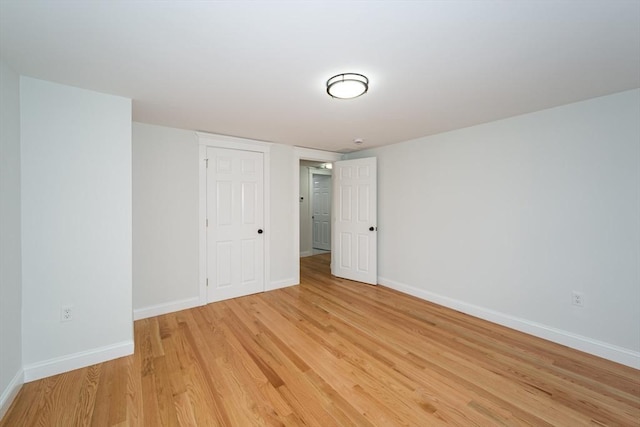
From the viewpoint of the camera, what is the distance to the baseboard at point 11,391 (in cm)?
164

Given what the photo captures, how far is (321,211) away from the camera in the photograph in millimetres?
6938

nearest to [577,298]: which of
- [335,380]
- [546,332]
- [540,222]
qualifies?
[546,332]

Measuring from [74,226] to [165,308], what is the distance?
151cm

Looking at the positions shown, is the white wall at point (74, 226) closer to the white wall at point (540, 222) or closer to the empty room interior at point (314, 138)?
the empty room interior at point (314, 138)

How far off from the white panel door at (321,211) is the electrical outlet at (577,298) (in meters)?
4.92

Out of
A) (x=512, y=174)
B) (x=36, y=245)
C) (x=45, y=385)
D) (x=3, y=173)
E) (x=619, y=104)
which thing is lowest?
(x=45, y=385)

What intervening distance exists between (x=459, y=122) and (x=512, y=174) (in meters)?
0.83

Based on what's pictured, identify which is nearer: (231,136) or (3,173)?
(3,173)

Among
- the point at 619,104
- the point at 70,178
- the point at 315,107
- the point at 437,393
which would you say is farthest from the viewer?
the point at 315,107

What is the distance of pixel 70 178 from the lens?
2.08 meters

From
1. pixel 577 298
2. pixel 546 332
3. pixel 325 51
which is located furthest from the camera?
pixel 546 332

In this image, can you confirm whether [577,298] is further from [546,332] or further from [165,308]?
[165,308]

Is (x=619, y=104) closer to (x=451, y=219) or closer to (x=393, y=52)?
(x=451, y=219)

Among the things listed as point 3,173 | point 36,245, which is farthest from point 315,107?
point 36,245
